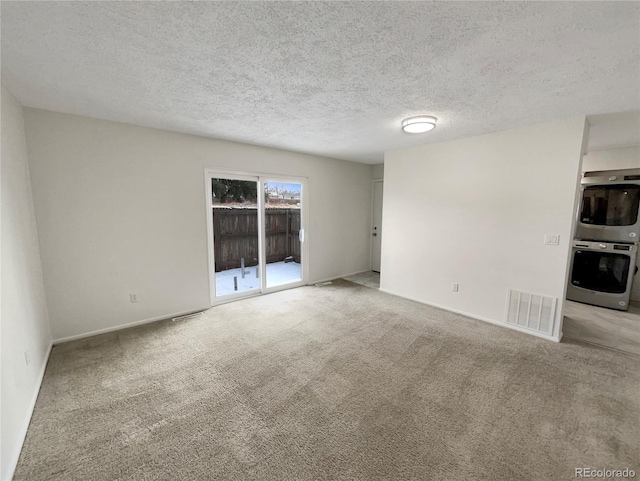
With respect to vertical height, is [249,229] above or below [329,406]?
above

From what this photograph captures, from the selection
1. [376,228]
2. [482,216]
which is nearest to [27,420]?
[482,216]

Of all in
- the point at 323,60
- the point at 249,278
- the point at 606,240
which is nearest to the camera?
the point at 323,60

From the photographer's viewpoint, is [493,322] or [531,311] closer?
[531,311]

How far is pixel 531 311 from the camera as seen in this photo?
3.10 metres

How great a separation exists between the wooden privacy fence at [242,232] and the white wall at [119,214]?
1.57 ft

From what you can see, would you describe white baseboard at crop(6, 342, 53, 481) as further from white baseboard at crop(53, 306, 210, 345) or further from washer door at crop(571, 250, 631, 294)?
washer door at crop(571, 250, 631, 294)

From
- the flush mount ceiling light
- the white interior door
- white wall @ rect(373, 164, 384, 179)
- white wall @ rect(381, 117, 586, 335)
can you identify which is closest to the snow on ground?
white wall @ rect(381, 117, 586, 335)

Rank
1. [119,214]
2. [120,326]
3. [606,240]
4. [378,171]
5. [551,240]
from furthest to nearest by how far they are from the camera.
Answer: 1. [378,171]
2. [606,240]
3. [120,326]
4. [119,214]
5. [551,240]

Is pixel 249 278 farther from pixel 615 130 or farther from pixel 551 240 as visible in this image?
pixel 615 130

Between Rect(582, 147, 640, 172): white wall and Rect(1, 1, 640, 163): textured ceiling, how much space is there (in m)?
2.29

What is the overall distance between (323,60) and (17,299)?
2.72m

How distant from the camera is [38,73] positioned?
190 cm

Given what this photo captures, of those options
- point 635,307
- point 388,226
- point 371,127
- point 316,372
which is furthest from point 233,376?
point 635,307

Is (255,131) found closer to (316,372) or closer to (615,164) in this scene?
(316,372)
